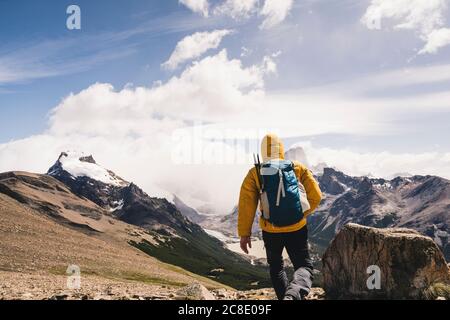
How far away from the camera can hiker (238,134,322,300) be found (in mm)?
12055

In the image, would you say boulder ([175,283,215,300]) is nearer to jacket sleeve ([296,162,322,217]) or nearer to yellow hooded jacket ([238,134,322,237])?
yellow hooded jacket ([238,134,322,237])

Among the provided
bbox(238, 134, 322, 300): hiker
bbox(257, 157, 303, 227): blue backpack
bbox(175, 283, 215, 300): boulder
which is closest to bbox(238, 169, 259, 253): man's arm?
bbox(238, 134, 322, 300): hiker

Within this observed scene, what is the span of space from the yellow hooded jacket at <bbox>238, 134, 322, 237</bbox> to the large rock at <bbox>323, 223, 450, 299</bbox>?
6.64 meters

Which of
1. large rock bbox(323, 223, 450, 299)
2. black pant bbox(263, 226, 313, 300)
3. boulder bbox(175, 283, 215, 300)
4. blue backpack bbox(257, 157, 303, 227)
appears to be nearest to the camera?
blue backpack bbox(257, 157, 303, 227)

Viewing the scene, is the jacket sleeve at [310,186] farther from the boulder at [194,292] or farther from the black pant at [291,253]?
the boulder at [194,292]

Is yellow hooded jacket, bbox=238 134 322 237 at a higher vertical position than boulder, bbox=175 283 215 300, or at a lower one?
higher

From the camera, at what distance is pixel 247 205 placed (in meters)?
12.3

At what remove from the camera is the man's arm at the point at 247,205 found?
40.3 feet

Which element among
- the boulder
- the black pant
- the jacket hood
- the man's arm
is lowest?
the boulder

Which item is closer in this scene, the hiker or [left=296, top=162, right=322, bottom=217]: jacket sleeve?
the hiker

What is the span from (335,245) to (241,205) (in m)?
9.44

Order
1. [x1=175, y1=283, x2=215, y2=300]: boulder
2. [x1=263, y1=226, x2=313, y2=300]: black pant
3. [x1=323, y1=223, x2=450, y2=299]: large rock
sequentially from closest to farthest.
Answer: [x1=263, y1=226, x2=313, y2=300]: black pant < [x1=175, y1=283, x2=215, y2=300]: boulder < [x1=323, y1=223, x2=450, y2=299]: large rock
